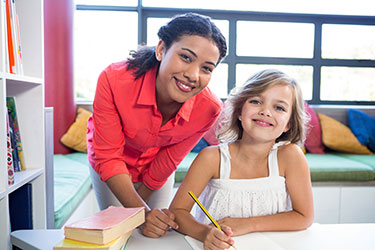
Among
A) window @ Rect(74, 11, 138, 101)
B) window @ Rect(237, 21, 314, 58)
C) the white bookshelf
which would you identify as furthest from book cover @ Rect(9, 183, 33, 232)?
window @ Rect(237, 21, 314, 58)

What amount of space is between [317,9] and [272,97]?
314cm

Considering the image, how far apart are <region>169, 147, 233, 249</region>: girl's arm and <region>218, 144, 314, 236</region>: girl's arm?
0.29 feet

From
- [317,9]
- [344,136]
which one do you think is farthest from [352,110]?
[317,9]

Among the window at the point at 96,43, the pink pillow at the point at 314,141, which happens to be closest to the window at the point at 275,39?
the pink pillow at the point at 314,141

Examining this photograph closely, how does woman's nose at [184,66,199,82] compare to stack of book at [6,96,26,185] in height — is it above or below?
above

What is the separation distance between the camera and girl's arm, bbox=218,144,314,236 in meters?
0.93

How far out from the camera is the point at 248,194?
1.20m

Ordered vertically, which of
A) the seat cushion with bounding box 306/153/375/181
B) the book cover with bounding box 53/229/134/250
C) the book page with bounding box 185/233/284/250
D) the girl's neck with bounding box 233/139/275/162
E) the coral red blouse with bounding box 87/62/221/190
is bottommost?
the seat cushion with bounding box 306/153/375/181

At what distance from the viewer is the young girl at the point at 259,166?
3.87 ft

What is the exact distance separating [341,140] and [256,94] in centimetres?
245

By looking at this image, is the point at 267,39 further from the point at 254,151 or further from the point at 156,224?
the point at 156,224

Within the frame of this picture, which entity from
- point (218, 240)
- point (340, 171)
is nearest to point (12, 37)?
point (218, 240)

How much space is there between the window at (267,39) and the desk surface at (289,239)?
2.95 metres

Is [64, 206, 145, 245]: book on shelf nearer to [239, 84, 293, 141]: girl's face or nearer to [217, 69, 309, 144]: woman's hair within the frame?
[239, 84, 293, 141]: girl's face
